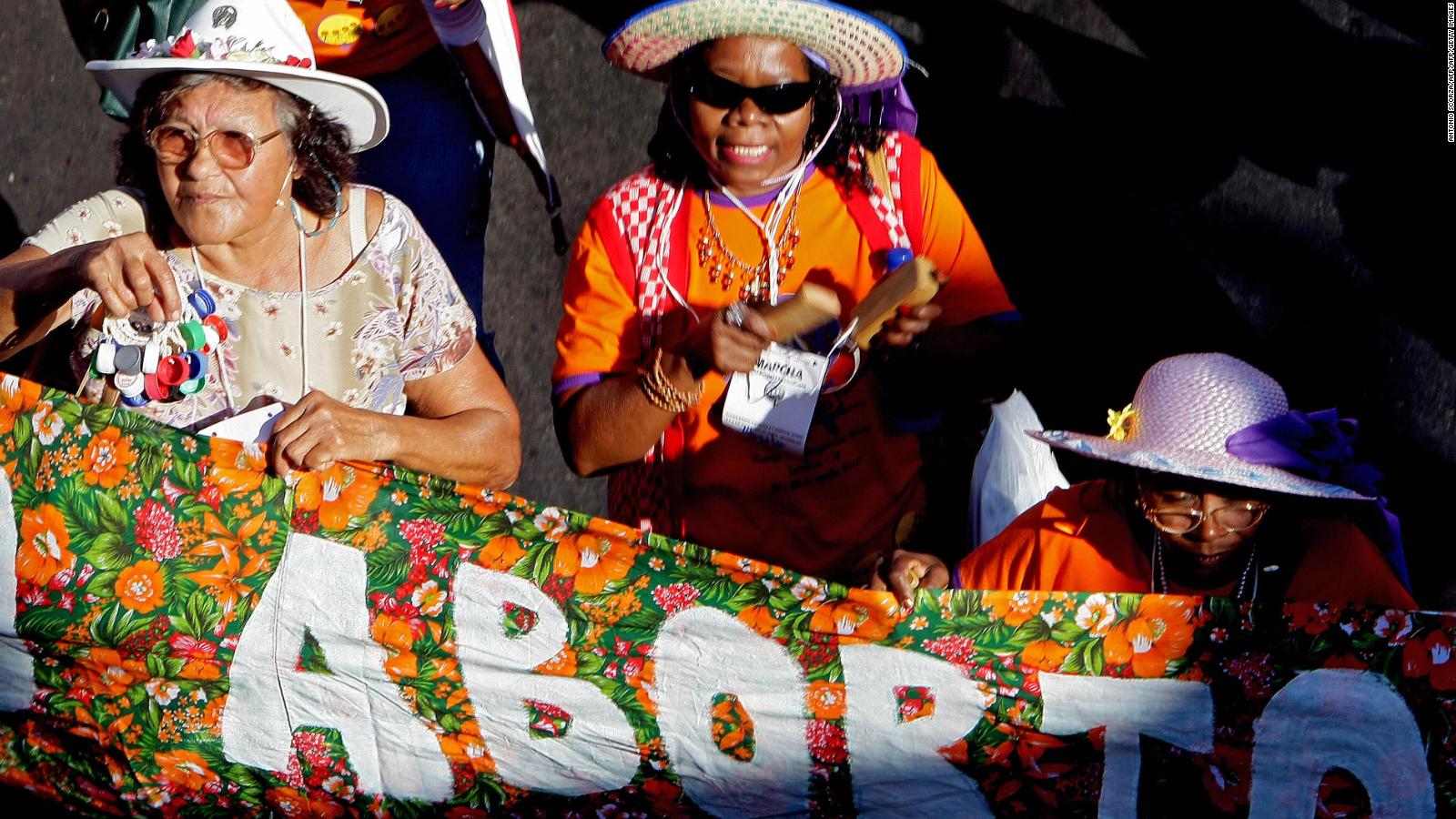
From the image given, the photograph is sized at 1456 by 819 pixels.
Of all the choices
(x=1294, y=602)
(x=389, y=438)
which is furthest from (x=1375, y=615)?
(x=389, y=438)

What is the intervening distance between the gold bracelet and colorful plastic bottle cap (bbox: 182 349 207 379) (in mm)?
836

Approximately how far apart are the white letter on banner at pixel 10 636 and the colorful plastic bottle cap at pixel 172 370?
340 millimetres

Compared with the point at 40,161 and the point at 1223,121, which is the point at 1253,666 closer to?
the point at 1223,121

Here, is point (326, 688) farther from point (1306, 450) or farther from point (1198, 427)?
point (1306, 450)

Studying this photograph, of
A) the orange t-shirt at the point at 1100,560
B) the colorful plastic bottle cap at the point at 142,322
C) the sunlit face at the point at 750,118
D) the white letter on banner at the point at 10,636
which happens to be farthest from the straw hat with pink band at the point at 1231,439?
the white letter on banner at the point at 10,636

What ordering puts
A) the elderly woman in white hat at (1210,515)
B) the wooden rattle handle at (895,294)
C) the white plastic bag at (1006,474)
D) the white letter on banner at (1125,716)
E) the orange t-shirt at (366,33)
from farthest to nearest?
1. the orange t-shirt at (366,33)
2. the white plastic bag at (1006,474)
3. the wooden rattle handle at (895,294)
4. the elderly woman in white hat at (1210,515)
5. the white letter on banner at (1125,716)

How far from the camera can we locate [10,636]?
3002 mm

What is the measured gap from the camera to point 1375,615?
2480 millimetres

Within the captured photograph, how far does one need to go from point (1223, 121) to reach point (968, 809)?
344 cm

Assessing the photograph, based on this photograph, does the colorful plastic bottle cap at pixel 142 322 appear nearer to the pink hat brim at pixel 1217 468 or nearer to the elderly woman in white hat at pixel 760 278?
the elderly woman in white hat at pixel 760 278

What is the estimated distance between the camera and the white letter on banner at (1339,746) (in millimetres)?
2477

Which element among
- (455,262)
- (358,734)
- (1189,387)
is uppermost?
(1189,387)

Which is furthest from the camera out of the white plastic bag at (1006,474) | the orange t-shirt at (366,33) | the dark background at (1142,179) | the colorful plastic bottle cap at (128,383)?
the dark background at (1142,179)

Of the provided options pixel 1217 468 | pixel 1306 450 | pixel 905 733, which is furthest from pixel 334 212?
pixel 1306 450
